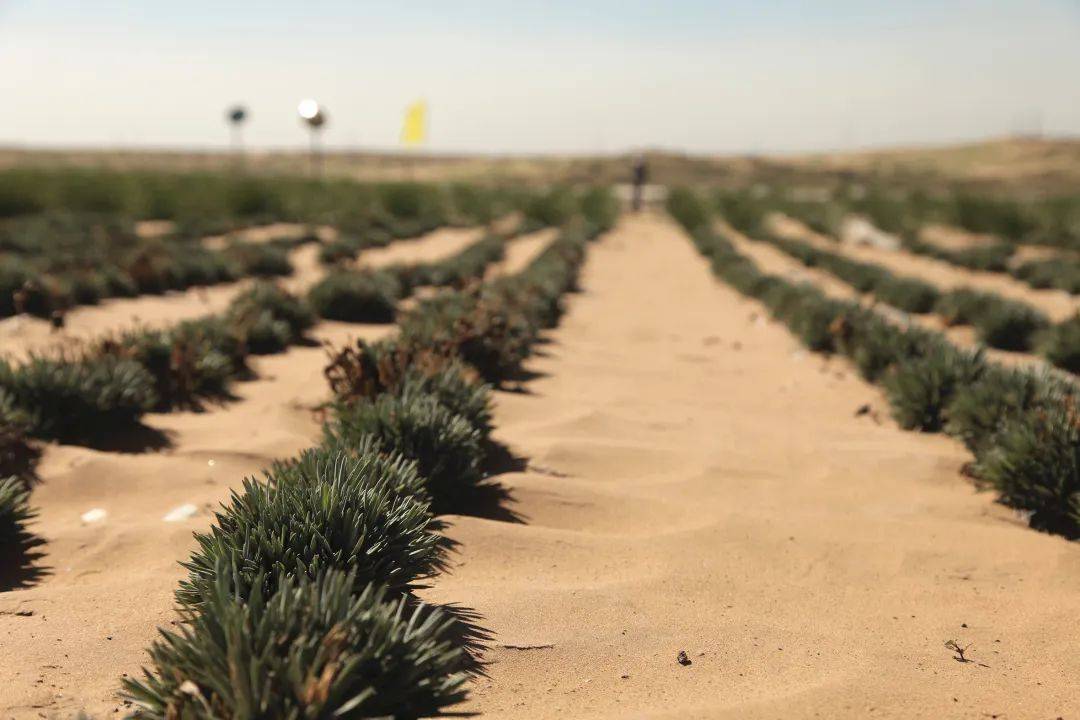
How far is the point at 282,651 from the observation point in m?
1.93

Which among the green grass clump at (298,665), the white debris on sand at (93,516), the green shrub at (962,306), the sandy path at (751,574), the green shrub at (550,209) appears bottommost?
the white debris on sand at (93,516)

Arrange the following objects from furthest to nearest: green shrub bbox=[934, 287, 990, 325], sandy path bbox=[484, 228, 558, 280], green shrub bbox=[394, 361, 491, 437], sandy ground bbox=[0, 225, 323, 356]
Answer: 1. sandy path bbox=[484, 228, 558, 280]
2. green shrub bbox=[934, 287, 990, 325]
3. sandy ground bbox=[0, 225, 323, 356]
4. green shrub bbox=[394, 361, 491, 437]

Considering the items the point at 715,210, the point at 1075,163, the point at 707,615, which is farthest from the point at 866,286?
the point at 1075,163

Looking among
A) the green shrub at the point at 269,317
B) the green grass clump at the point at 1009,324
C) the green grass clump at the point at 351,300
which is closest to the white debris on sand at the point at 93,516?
the green shrub at the point at 269,317

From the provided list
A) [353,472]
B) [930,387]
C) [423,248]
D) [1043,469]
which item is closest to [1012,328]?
[930,387]

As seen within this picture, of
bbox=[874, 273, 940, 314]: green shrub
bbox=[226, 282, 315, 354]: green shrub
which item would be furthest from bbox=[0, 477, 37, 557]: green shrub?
bbox=[874, 273, 940, 314]: green shrub

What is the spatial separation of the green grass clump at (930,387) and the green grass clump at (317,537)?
A: 3610 millimetres

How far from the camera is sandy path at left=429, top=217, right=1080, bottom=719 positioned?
8.00 feet

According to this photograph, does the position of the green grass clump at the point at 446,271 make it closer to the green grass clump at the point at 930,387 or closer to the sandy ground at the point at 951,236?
the green grass clump at the point at 930,387

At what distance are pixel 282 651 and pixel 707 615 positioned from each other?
1493mm

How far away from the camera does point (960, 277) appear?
15.2 m

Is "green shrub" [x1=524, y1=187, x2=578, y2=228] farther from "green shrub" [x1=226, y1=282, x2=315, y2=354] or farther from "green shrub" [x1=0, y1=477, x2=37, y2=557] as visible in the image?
"green shrub" [x1=0, y1=477, x2=37, y2=557]

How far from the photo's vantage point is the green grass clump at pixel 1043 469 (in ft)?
12.1

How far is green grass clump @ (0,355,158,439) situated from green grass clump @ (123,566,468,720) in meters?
2.95
